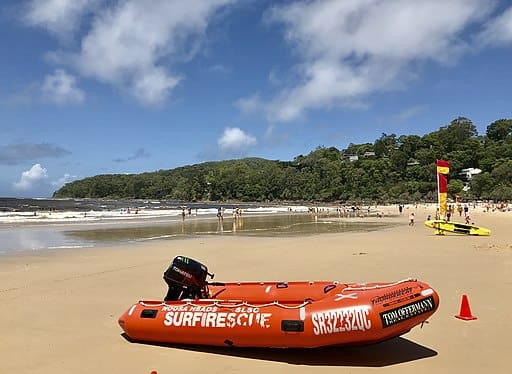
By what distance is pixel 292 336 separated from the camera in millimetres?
5723

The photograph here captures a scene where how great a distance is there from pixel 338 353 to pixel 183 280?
8.53 ft

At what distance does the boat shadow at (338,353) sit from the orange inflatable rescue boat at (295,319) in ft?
0.60

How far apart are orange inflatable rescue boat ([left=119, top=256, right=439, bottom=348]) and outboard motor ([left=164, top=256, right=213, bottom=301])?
0.23m

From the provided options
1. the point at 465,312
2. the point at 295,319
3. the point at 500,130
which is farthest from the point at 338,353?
the point at 500,130

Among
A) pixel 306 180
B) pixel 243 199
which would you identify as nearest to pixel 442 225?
pixel 306 180

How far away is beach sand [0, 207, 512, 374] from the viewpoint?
574 cm

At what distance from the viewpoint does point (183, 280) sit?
23.7ft

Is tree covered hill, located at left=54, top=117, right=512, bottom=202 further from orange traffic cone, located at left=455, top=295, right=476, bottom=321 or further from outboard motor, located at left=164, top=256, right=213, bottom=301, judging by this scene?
outboard motor, located at left=164, top=256, right=213, bottom=301

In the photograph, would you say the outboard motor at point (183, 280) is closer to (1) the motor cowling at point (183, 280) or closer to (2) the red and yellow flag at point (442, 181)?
(1) the motor cowling at point (183, 280)

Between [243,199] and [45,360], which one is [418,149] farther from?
[45,360]

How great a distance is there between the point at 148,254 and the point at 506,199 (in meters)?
72.9

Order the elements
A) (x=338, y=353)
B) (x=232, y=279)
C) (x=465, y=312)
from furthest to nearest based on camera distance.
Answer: (x=232, y=279), (x=465, y=312), (x=338, y=353)

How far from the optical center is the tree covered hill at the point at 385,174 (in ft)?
317

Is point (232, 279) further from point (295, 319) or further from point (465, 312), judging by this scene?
point (295, 319)
